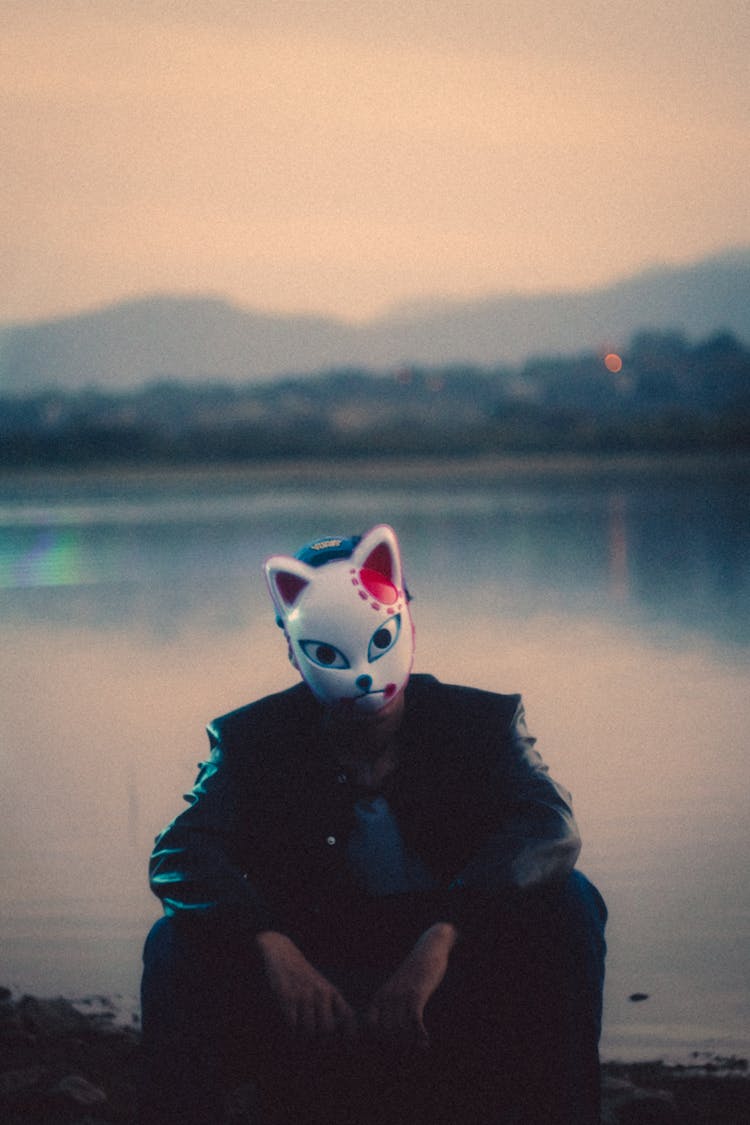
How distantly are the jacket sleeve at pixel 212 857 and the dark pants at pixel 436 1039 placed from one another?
0.09ft

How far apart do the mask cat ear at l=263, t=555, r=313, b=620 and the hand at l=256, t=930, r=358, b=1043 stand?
1.52ft

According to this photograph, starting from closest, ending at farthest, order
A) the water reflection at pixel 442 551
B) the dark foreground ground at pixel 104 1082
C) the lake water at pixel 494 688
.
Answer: the dark foreground ground at pixel 104 1082 → the lake water at pixel 494 688 → the water reflection at pixel 442 551

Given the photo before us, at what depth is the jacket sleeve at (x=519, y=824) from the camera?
5.74 feet

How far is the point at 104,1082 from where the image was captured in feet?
8.26

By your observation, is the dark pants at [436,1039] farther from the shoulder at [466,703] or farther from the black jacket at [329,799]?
the shoulder at [466,703]

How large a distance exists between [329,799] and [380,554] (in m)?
0.31

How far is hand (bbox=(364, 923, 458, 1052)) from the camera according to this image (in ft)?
5.48

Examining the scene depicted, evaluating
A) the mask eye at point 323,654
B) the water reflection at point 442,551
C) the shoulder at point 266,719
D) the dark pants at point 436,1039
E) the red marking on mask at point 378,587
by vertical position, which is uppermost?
the red marking on mask at point 378,587

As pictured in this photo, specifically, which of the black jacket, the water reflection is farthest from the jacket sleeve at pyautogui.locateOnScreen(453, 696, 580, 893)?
the water reflection

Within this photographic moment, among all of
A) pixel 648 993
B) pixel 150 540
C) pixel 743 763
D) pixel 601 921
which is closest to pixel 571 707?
pixel 743 763

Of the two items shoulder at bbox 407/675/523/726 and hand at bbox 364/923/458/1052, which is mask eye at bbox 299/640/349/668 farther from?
hand at bbox 364/923/458/1052

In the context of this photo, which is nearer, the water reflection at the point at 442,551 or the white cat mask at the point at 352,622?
the white cat mask at the point at 352,622

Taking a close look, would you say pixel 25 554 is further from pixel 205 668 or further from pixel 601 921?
pixel 601 921

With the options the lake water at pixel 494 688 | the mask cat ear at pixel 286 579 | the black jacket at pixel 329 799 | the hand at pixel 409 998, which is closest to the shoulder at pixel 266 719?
the black jacket at pixel 329 799
